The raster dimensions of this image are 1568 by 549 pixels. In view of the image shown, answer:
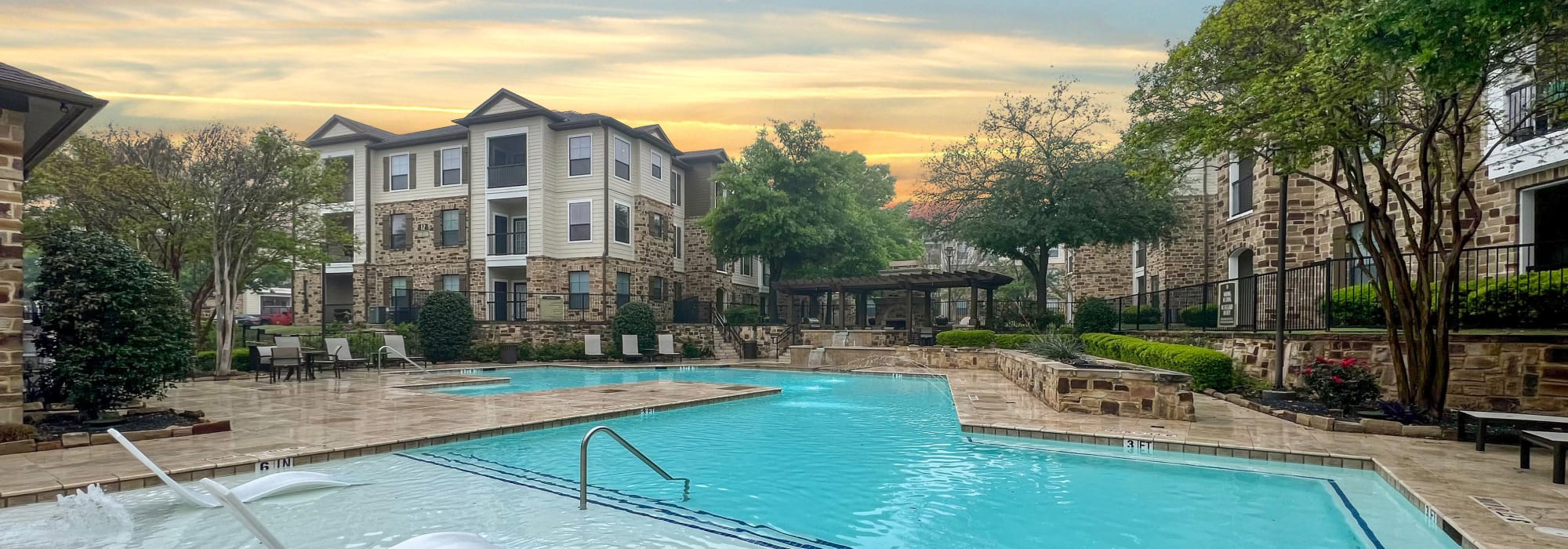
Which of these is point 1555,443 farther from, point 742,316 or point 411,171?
point 411,171

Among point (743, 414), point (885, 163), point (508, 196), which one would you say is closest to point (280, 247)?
point (508, 196)

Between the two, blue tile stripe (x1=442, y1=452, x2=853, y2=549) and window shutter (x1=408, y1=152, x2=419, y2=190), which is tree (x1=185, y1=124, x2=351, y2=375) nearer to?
window shutter (x1=408, y1=152, x2=419, y2=190)

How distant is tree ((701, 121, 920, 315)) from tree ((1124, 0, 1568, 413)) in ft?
58.2

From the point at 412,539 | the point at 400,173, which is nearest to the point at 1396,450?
the point at 412,539

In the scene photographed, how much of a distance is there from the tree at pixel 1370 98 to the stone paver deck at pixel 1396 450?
1.75 metres

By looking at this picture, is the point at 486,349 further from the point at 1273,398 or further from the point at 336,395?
the point at 1273,398

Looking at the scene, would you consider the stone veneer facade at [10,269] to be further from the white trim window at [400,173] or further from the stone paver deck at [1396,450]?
the white trim window at [400,173]

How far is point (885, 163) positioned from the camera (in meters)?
50.9

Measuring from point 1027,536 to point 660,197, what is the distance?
27.5 metres

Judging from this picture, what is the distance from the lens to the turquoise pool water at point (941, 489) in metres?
5.32

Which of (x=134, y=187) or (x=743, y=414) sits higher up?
(x=134, y=187)

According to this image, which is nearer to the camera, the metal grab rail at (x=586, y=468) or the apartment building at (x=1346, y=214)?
the metal grab rail at (x=586, y=468)

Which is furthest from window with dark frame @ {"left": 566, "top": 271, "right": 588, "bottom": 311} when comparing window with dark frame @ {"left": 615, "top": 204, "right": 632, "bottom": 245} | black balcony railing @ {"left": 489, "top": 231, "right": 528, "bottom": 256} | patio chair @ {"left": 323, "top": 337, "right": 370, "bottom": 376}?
patio chair @ {"left": 323, "top": 337, "right": 370, "bottom": 376}

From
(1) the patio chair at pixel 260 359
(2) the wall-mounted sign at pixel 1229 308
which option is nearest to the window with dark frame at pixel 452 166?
(1) the patio chair at pixel 260 359
